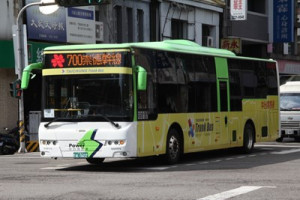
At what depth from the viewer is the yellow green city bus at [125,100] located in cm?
1636

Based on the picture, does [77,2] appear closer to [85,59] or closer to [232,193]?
[85,59]

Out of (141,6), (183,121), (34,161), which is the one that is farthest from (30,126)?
(141,6)

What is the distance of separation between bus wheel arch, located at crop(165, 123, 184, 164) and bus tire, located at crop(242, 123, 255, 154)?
13.3ft

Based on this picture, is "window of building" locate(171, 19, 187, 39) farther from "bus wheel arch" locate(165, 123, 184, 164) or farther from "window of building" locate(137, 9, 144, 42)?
"bus wheel arch" locate(165, 123, 184, 164)

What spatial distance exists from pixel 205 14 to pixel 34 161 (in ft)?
78.9

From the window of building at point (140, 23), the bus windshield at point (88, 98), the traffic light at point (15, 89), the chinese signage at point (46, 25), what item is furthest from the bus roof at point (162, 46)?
the window of building at point (140, 23)

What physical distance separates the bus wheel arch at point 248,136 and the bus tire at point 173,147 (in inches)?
166

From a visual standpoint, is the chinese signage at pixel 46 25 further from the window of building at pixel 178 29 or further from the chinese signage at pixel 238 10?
the chinese signage at pixel 238 10

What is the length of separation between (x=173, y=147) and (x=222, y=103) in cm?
306

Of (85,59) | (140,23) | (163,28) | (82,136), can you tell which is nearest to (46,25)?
(140,23)

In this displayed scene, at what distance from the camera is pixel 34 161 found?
2030 cm

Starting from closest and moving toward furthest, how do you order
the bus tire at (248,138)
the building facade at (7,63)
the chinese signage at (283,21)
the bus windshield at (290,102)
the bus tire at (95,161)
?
→ the bus tire at (95,161)
the bus tire at (248,138)
the building facade at (7,63)
the bus windshield at (290,102)
the chinese signage at (283,21)

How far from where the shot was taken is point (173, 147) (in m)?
18.2

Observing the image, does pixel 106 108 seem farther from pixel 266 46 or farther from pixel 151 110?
pixel 266 46
